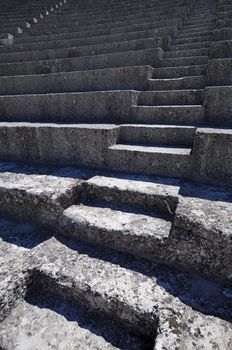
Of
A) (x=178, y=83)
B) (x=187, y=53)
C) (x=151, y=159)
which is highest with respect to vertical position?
(x=187, y=53)

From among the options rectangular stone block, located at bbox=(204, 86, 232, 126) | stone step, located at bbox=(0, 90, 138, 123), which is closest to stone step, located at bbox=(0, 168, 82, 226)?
stone step, located at bbox=(0, 90, 138, 123)

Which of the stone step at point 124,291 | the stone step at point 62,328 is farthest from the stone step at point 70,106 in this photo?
the stone step at point 62,328

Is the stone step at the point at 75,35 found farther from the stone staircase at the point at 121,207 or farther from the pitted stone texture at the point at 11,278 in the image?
the pitted stone texture at the point at 11,278

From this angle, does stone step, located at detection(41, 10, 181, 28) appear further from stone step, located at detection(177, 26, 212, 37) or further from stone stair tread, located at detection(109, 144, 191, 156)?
stone stair tread, located at detection(109, 144, 191, 156)

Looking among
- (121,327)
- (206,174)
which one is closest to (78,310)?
(121,327)

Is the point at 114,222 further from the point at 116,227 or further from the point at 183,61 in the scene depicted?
the point at 183,61

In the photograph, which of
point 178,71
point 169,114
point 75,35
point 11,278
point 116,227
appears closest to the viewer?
point 11,278

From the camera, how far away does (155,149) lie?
2.49 meters

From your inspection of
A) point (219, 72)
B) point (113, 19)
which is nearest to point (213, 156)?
point (219, 72)

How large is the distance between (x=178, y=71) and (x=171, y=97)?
664 millimetres

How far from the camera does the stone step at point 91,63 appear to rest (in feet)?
12.2

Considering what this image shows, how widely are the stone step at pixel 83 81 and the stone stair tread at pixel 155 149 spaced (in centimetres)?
112

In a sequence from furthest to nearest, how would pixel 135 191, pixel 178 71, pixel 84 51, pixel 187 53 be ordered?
pixel 84 51
pixel 187 53
pixel 178 71
pixel 135 191

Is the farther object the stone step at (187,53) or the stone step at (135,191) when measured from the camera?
the stone step at (187,53)
